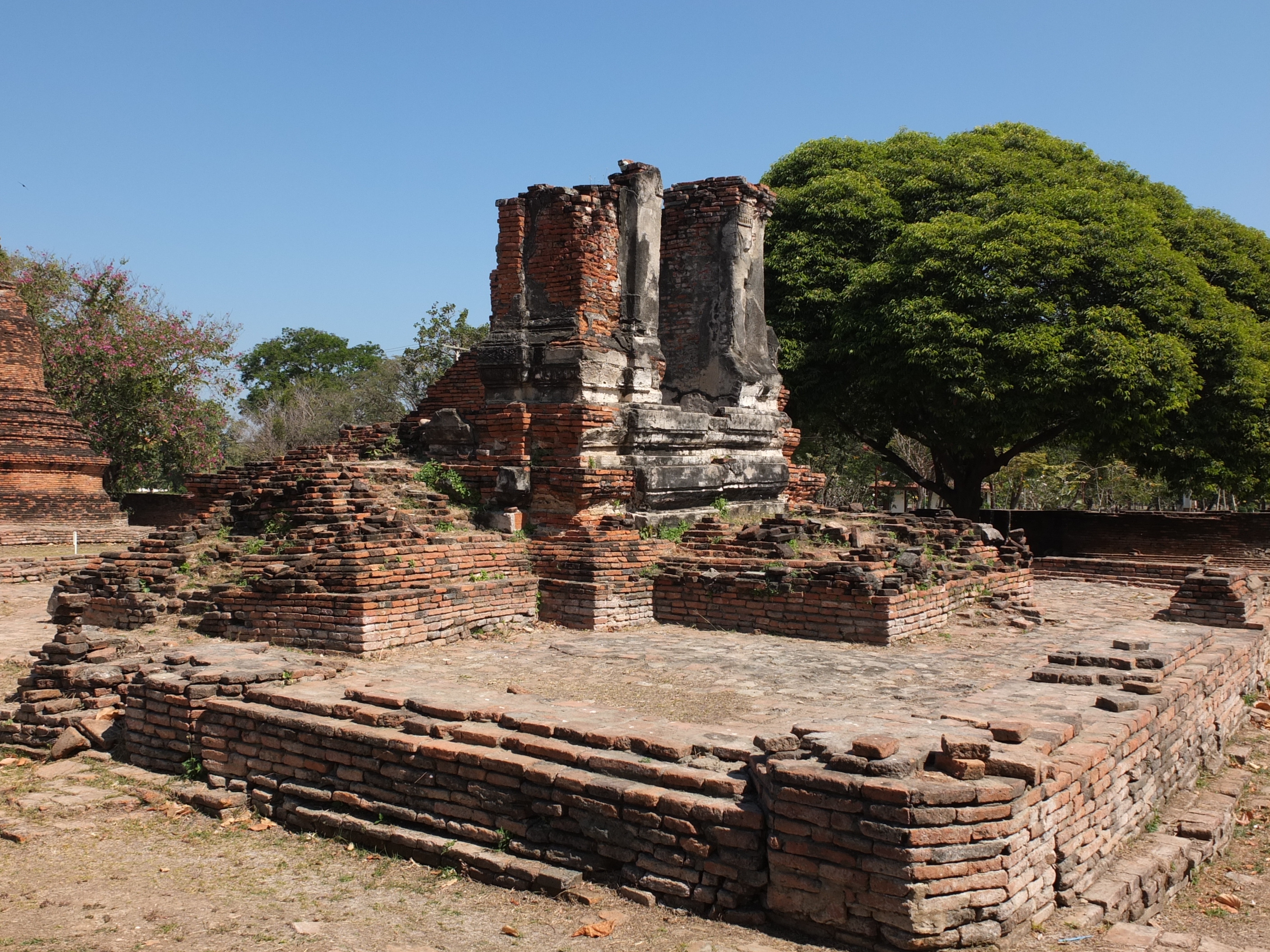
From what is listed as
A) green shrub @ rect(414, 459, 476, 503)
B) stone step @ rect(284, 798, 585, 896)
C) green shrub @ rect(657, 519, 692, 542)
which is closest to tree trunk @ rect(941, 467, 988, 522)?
green shrub @ rect(657, 519, 692, 542)

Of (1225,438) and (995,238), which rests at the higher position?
(995,238)

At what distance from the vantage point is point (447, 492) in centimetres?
1079

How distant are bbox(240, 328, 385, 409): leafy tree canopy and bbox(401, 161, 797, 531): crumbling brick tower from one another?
3695 centimetres

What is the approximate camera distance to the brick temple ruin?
13.3ft

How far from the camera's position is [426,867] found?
4762 mm

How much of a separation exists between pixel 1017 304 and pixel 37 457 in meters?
16.8

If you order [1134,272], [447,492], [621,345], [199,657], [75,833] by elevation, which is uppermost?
[1134,272]

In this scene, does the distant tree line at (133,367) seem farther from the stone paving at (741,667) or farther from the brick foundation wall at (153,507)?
the stone paving at (741,667)

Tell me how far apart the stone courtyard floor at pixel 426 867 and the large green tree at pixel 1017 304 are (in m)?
8.47

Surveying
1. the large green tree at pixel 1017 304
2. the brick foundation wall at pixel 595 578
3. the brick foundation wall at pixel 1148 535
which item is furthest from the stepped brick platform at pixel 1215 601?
the brick foundation wall at pixel 1148 535

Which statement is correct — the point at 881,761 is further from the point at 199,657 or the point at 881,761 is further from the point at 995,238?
the point at 995,238

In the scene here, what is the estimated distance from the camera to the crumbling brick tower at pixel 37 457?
1909 centimetres

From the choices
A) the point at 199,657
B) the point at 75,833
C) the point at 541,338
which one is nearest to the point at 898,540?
the point at 541,338

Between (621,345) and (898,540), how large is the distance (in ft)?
11.6
